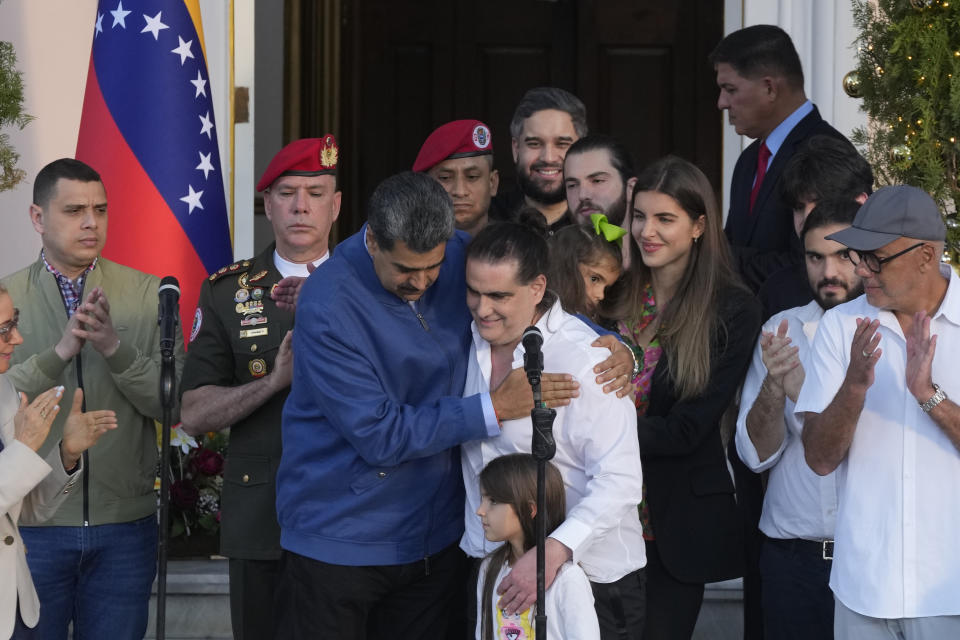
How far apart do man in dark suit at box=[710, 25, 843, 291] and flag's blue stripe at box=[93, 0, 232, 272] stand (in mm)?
2114

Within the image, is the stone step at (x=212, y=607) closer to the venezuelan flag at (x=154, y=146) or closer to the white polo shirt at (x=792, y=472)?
the venezuelan flag at (x=154, y=146)

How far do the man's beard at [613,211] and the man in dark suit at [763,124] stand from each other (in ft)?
1.29

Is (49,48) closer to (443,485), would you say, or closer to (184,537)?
(184,537)

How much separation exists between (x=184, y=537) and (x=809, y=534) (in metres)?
2.71

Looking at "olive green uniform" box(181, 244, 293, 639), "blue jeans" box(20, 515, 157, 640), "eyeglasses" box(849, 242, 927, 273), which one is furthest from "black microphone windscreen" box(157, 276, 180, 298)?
"eyeglasses" box(849, 242, 927, 273)

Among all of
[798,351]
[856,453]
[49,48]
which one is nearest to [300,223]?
[798,351]

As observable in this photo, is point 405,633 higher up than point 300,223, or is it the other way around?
point 300,223

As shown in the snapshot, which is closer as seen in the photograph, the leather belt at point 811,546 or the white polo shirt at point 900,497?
the white polo shirt at point 900,497

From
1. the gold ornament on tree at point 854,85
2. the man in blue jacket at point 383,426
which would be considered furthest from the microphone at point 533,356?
the gold ornament on tree at point 854,85

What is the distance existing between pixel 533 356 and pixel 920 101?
195cm

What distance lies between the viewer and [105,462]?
4086mm

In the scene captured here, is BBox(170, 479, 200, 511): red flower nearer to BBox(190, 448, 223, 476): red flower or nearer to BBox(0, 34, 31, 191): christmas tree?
BBox(190, 448, 223, 476): red flower

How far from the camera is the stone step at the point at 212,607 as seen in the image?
16.5 ft

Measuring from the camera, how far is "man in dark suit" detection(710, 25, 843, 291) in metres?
4.54
